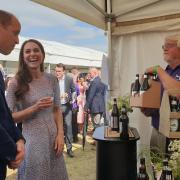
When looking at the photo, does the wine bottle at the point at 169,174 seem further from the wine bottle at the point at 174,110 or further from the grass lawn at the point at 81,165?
the grass lawn at the point at 81,165

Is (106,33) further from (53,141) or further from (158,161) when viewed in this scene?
(158,161)

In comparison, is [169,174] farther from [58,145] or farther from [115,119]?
[115,119]

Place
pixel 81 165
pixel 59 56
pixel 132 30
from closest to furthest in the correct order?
pixel 132 30
pixel 81 165
pixel 59 56

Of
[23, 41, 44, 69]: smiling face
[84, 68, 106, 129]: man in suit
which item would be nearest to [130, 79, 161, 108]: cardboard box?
[23, 41, 44, 69]: smiling face

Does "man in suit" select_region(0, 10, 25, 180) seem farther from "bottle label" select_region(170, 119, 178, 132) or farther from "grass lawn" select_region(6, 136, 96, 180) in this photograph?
"grass lawn" select_region(6, 136, 96, 180)

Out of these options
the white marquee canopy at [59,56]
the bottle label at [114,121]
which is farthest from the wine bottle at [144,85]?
the white marquee canopy at [59,56]

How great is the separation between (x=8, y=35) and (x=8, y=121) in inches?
13.7

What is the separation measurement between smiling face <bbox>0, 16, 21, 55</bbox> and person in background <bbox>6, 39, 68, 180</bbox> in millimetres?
496

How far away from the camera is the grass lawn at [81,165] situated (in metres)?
3.76

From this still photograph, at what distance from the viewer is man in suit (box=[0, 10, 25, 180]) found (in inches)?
45.9

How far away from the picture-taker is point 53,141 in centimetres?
180

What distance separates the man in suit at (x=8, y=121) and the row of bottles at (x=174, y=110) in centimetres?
85

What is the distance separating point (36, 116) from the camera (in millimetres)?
1745

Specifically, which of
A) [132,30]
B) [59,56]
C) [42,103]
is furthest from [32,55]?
[59,56]
